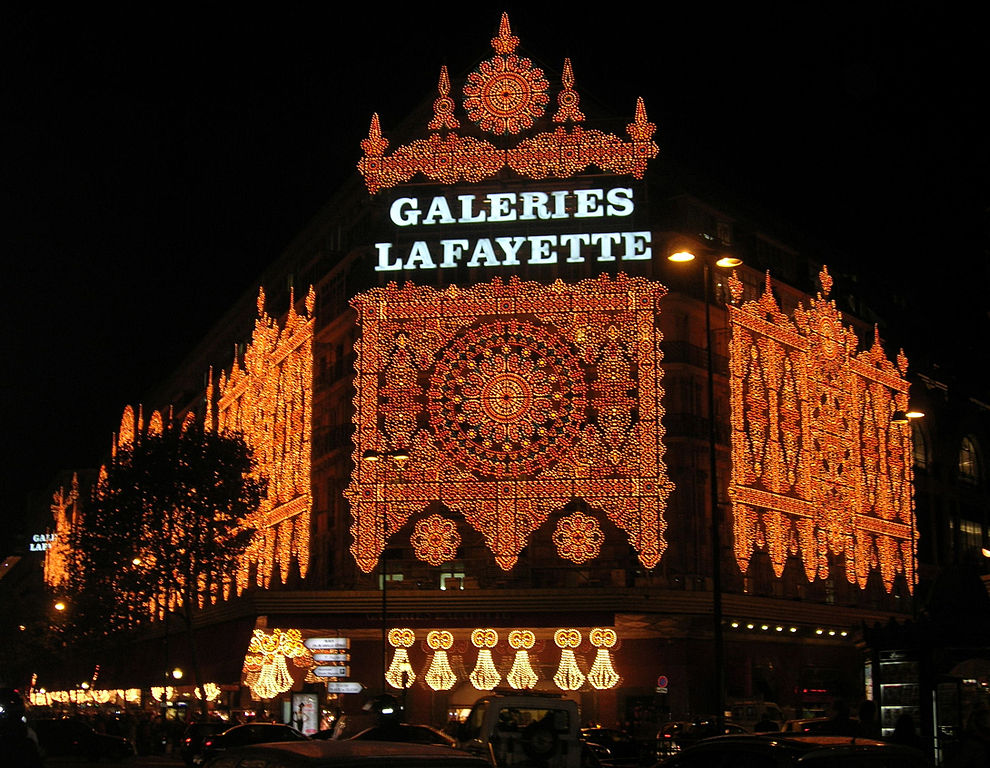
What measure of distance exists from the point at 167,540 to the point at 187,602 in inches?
100

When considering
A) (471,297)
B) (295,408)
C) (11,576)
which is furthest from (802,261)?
(11,576)

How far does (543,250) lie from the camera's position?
4794 centimetres

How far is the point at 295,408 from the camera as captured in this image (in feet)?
186

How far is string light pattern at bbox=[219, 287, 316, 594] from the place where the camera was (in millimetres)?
55406

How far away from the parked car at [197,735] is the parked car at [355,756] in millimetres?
28480

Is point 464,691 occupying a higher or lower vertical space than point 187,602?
lower

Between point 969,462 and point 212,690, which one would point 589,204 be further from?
point 969,462

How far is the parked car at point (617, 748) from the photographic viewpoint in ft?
117

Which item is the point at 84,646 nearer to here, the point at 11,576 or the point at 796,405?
the point at 796,405

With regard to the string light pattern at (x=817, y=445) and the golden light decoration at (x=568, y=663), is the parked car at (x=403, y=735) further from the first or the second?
the string light pattern at (x=817, y=445)

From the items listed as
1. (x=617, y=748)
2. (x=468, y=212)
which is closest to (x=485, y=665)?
(x=617, y=748)

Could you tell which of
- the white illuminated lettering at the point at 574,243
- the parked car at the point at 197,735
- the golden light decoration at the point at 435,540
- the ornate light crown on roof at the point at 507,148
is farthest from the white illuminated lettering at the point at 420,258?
the parked car at the point at 197,735

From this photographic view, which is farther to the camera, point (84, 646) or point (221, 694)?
point (84, 646)

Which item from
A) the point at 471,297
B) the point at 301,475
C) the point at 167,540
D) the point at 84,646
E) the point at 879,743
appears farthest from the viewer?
the point at 84,646
